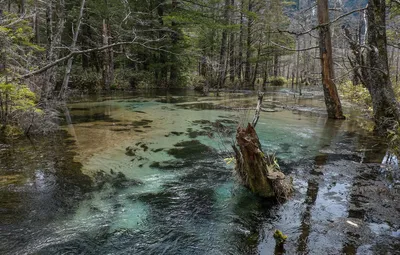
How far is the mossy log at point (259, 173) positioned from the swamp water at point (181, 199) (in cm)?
18

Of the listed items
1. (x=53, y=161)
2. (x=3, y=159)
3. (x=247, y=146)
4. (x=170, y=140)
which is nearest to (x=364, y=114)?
(x=170, y=140)

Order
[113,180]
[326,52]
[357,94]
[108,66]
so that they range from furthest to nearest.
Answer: [108,66] < [357,94] < [326,52] < [113,180]

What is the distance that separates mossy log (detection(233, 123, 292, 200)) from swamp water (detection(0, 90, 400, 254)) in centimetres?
18

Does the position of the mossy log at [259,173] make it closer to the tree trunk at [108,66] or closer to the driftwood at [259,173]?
the driftwood at [259,173]

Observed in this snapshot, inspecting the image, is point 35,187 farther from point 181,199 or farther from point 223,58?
point 223,58

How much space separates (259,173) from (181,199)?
1245 millimetres

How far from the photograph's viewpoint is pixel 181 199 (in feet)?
13.9

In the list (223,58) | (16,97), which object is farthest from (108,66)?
(16,97)

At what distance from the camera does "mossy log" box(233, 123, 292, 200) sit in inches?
167

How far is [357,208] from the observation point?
396 cm

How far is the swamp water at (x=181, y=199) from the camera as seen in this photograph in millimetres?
3176

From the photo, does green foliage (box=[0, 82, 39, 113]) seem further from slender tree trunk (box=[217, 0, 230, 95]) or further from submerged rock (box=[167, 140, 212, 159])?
slender tree trunk (box=[217, 0, 230, 95])

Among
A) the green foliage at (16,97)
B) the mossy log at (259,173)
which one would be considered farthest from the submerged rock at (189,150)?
the green foliage at (16,97)

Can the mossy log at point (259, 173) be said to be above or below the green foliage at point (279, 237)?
above
